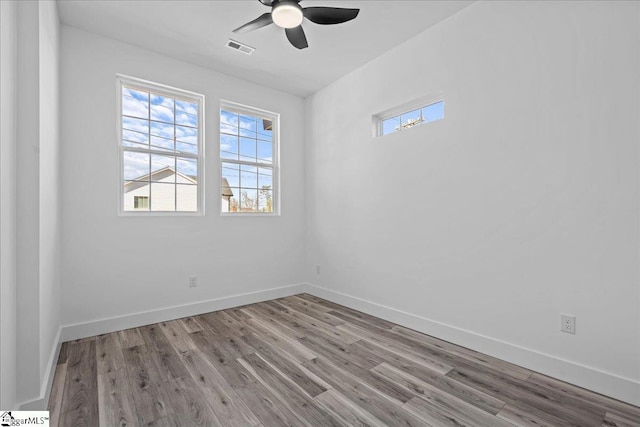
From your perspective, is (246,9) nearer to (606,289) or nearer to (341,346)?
(341,346)

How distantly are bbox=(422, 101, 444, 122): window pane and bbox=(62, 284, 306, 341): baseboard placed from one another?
290 cm

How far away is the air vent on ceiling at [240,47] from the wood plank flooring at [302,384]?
2.97m

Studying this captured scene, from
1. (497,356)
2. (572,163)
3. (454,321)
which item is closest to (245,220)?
(454,321)

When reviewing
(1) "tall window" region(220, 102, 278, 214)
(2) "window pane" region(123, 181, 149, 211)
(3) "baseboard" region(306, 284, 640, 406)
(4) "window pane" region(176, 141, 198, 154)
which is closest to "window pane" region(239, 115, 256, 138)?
(1) "tall window" region(220, 102, 278, 214)

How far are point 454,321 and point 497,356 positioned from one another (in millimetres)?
420

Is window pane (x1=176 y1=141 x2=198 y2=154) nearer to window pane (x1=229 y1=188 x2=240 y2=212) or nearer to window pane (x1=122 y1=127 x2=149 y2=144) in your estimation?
window pane (x1=122 y1=127 x2=149 y2=144)

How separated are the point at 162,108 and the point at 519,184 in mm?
3702

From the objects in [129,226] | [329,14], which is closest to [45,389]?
[129,226]

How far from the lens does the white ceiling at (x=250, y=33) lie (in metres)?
2.65

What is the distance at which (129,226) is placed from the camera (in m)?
3.22

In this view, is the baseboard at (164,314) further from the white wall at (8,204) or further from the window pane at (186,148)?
the window pane at (186,148)

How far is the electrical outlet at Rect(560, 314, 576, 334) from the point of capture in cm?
212

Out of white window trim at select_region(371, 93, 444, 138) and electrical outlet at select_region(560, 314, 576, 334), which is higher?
white window trim at select_region(371, 93, 444, 138)

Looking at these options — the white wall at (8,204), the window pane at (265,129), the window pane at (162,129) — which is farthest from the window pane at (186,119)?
the white wall at (8,204)
